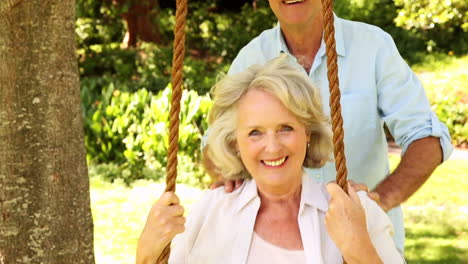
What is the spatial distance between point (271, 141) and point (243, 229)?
0.88 ft

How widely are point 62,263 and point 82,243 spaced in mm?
139

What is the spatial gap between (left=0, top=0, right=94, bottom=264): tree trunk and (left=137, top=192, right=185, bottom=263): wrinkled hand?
1.82 m

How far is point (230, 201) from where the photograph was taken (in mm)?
2469

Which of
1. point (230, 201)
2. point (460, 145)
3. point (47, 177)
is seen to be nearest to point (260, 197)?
point (230, 201)

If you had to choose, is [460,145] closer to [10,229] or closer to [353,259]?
[10,229]

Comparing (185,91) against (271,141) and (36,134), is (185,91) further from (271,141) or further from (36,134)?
(271,141)

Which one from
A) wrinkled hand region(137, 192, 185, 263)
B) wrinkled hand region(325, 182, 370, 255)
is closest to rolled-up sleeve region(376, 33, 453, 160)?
wrinkled hand region(325, 182, 370, 255)

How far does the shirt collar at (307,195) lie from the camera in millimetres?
2383

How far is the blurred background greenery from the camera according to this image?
7504 millimetres

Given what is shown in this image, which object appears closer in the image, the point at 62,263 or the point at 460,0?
the point at 62,263

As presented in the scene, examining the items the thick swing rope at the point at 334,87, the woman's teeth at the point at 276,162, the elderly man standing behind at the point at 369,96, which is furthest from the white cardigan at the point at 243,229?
the elderly man standing behind at the point at 369,96

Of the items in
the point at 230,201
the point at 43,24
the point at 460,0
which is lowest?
the point at 460,0

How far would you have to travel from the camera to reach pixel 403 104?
296 centimetres

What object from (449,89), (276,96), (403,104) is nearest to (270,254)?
(276,96)
